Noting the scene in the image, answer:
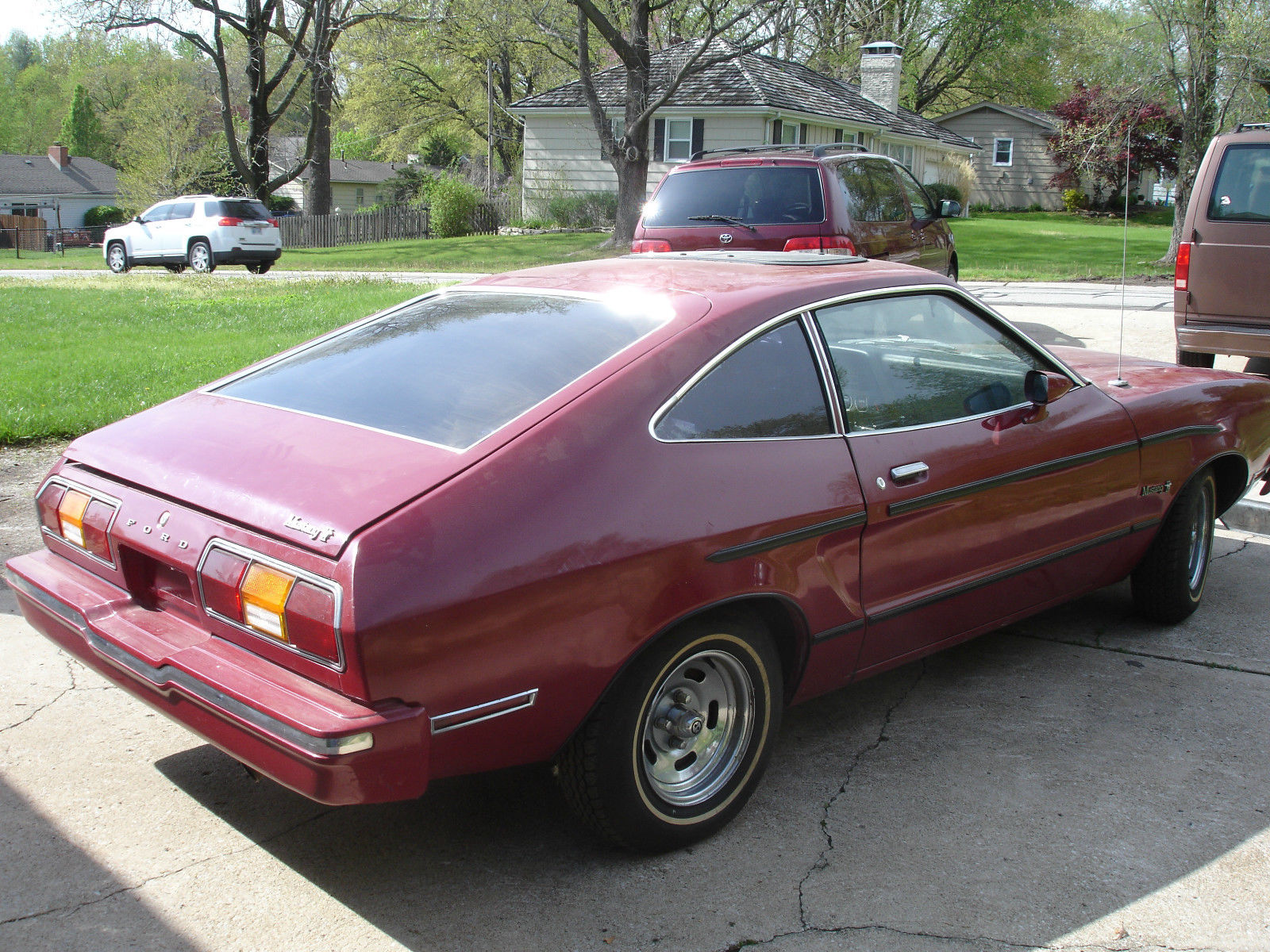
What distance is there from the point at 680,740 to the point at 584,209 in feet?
112

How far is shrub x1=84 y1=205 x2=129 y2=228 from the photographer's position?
2362 inches

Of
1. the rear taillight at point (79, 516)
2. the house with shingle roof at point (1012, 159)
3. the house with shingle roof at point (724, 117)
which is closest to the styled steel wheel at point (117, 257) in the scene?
the house with shingle roof at point (724, 117)

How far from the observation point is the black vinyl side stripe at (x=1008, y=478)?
3361 millimetres

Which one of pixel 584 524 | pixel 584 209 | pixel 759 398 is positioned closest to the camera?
pixel 584 524

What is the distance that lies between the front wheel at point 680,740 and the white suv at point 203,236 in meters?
22.4

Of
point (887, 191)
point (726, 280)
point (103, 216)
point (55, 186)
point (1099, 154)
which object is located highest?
point (55, 186)

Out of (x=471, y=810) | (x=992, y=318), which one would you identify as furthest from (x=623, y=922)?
(x=992, y=318)

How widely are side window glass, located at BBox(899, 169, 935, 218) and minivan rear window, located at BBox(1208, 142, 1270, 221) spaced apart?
2.55 m

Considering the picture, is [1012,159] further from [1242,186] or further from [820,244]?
[820,244]

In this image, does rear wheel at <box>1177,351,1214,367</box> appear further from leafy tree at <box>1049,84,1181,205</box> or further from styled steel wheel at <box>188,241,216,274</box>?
leafy tree at <box>1049,84,1181,205</box>

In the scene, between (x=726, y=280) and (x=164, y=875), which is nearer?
(x=164, y=875)

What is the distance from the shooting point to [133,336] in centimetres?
1148

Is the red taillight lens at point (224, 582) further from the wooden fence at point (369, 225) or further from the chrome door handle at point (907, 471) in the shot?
the wooden fence at point (369, 225)

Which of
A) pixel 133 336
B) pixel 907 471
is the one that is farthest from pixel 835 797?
pixel 133 336
